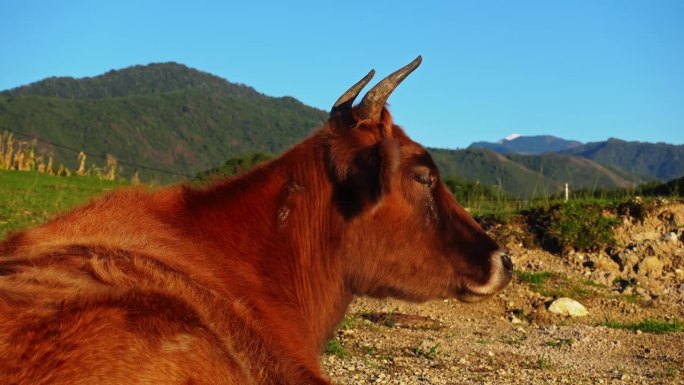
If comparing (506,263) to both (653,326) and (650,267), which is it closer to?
(653,326)

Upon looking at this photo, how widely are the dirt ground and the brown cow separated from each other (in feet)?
4.57

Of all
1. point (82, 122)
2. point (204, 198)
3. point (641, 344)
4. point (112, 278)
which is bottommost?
point (641, 344)

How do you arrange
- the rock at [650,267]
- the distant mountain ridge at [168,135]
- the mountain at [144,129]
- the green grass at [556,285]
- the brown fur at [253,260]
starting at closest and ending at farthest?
the brown fur at [253,260] → the green grass at [556,285] → the rock at [650,267] → the distant mountain ridge at [168,135] → the mountain at [144,129]

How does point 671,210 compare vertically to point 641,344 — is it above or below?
above

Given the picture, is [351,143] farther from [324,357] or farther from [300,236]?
[324,357]

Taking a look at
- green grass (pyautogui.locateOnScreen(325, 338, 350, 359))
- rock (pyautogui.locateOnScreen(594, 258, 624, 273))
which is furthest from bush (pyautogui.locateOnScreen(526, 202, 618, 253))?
green grass (pyautogui.locateOnScreen(325, 338, 350, 359))

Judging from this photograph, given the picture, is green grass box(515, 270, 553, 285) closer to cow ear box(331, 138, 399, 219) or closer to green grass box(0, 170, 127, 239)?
green grass box(0, 170, 127, 239)

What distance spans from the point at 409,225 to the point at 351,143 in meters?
0.69

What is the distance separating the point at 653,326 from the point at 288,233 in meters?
5.87

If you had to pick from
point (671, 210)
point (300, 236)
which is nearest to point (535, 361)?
point (300, 236)

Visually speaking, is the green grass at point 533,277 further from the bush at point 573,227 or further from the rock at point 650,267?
the rock at point 650,267

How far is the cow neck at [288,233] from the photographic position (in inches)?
204

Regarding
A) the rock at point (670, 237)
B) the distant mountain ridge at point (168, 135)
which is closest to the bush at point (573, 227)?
the rock at point (670, 237)

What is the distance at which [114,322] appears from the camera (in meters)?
3.70
